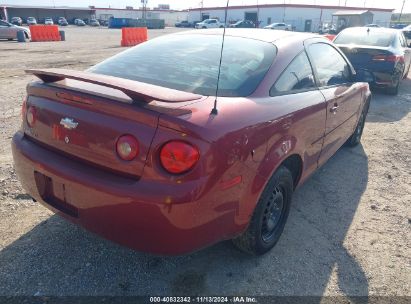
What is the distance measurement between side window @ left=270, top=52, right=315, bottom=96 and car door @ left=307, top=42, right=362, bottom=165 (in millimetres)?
155

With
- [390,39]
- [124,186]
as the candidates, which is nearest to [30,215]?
[124,186]

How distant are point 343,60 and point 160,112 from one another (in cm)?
294

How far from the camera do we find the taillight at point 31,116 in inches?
92.1

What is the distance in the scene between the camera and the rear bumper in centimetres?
182

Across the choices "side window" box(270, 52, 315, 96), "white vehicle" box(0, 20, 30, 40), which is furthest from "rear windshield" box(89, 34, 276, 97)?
"white vehicle" box(0, 20, 30, 40)

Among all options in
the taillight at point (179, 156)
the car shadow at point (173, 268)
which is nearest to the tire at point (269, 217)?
the car shadow at point (173, 268)

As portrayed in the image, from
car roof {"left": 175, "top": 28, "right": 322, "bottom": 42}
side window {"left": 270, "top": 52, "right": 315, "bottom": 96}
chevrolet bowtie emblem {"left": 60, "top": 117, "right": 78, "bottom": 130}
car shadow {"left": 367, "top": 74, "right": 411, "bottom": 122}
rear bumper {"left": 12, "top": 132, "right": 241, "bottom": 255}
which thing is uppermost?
car roof {"left": 175, "top": 28, "right": 322, "bottom": 42}

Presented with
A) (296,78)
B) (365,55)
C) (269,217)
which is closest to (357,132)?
(296,78)

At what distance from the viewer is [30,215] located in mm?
3000

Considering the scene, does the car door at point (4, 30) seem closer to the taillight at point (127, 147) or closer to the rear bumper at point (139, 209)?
the rear bumper at point (139, 209)

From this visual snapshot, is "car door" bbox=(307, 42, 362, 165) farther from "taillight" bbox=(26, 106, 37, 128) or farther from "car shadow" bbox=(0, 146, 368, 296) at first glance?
"taillight" bbox=(26, 106, 37, 128)

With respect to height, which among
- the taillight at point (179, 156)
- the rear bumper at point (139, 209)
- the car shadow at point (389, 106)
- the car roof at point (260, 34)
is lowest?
the car shadow at point (389, 106)

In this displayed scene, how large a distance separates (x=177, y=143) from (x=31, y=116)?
1200 millimetres

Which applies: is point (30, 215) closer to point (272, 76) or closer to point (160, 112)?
point (160, 112)
